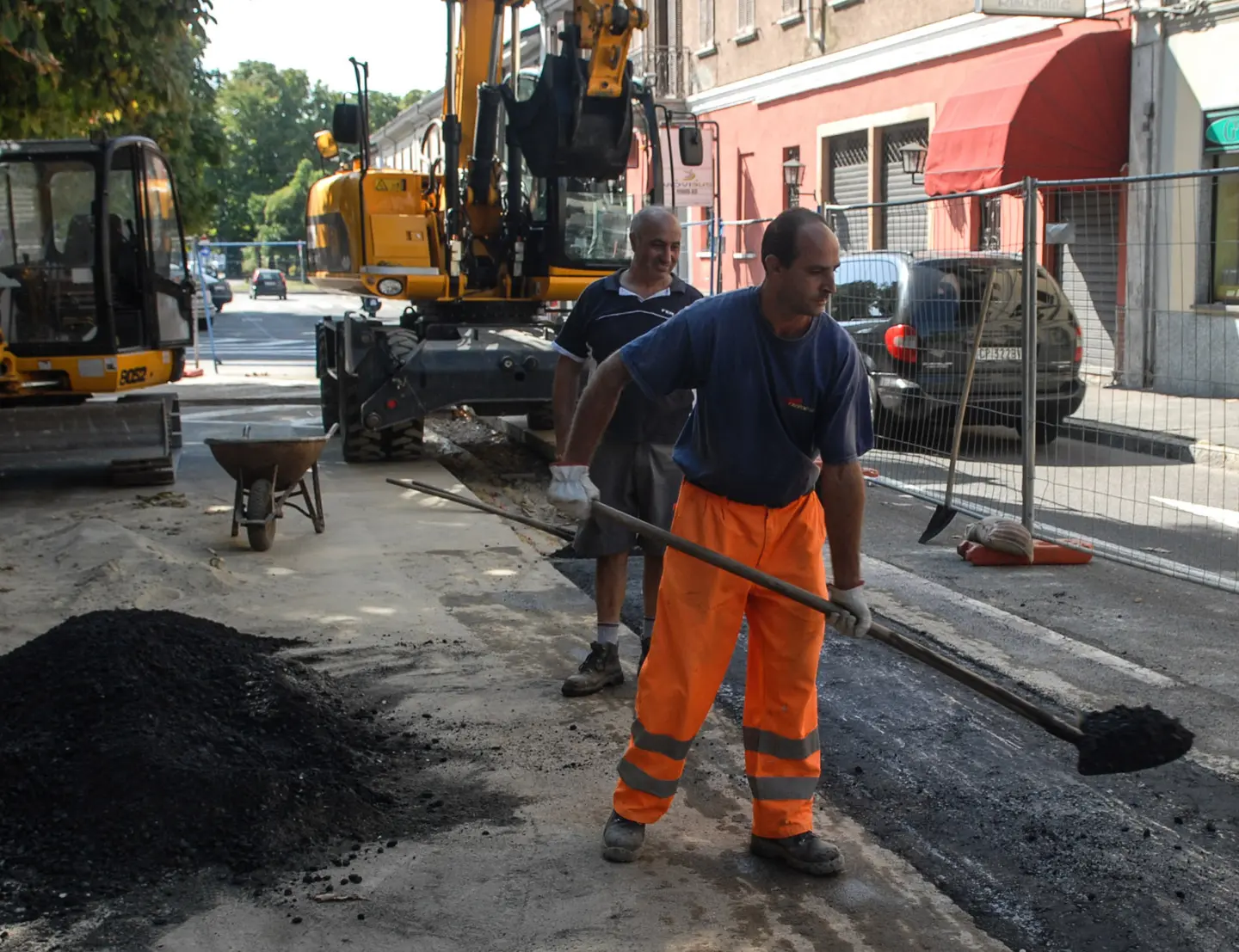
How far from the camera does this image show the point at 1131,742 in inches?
155

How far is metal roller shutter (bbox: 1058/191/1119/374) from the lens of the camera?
769 cm

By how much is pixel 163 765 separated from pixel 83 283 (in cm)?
826

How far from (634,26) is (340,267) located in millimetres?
3793

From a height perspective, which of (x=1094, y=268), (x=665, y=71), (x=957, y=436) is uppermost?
(x=665, y=71)

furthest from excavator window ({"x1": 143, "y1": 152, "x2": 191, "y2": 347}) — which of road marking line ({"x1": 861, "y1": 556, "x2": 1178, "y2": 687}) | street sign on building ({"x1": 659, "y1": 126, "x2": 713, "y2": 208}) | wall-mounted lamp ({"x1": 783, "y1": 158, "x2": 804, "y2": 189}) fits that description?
wall-mounted lamp ({"x1": 783, "y1": 158, "x2": 804, "y2": 189})

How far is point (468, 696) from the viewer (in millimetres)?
5641

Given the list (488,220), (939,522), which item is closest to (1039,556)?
(939,522)

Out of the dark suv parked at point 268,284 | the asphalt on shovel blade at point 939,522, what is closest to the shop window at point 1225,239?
the asphalt on shovel blade at point 939,522

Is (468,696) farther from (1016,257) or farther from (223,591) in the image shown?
(1016,257)

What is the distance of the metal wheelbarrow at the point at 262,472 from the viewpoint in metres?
8.40

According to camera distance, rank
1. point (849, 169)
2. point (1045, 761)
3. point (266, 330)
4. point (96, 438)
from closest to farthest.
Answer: point (1045, 761), point (96, 438), point (849, 169), point (266, 330)

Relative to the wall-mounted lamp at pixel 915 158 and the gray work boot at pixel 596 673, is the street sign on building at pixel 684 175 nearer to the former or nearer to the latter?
the wall-mounted lamp at pixel 915 158

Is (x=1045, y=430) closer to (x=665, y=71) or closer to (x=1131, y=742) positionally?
(x=1131, y=742)

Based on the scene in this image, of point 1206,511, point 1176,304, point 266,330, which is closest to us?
point 1176,304
